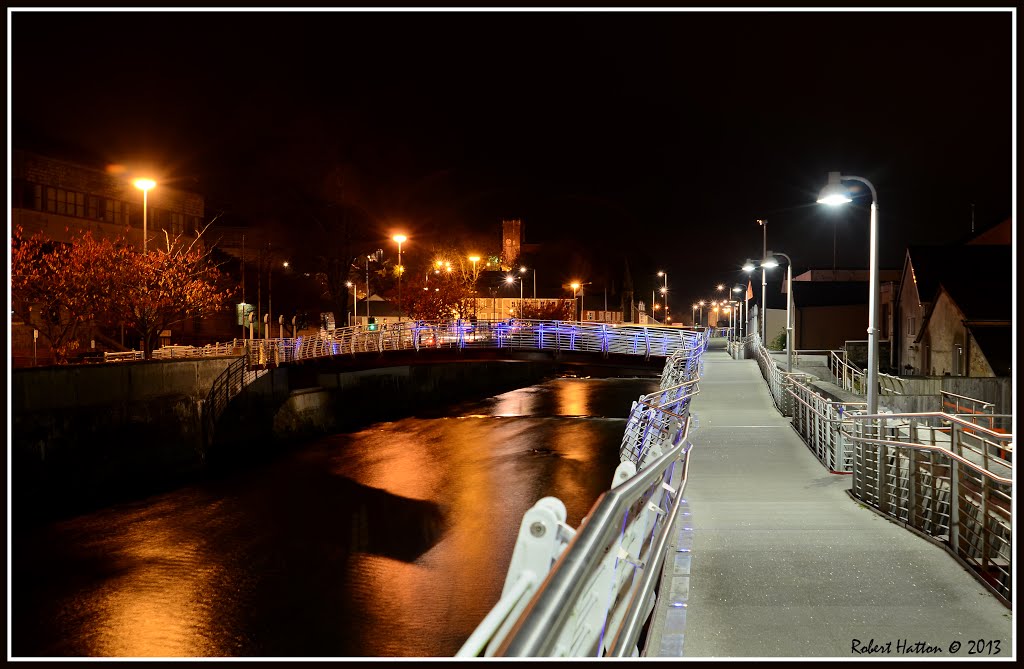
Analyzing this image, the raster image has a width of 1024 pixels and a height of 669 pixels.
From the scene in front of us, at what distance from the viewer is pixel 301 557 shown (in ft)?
59.1

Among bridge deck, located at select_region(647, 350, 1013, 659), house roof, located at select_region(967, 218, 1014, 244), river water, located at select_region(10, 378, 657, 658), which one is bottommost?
river water, located at select_region(10, 378, 657, 658)

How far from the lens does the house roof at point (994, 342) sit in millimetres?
29484

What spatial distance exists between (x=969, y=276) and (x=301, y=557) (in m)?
30.2

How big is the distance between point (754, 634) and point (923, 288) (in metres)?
35.8

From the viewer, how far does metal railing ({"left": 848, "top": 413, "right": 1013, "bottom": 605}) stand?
21.5ft

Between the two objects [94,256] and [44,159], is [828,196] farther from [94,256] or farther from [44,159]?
[44,159]

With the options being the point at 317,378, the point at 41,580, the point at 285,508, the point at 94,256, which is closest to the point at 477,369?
the point at 317,378

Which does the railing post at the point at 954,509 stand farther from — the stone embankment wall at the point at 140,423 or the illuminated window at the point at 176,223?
the illuminated window at the point at 176,223

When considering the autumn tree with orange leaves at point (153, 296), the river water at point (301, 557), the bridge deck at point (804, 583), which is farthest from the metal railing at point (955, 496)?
the autumn tree with orange leaves at point (153, 296)

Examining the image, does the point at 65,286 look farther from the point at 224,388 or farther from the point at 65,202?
the point at 65,202

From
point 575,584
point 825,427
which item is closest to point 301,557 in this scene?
point 825,427

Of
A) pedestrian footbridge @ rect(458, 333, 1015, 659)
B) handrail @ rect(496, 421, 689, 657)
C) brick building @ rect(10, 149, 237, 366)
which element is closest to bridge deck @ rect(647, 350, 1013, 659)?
pedestrian footbridge @ rect(458, 333, 1015, 659)

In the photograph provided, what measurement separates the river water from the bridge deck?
589 centimetres

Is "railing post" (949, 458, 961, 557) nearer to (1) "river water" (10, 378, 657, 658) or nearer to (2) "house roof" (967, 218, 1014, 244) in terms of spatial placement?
(1) "river water" (10, 378, 657, 658)
